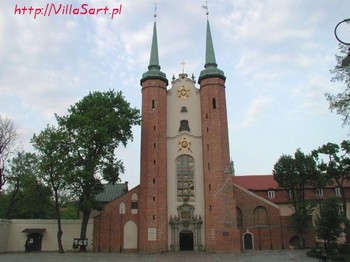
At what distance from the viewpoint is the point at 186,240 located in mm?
36906

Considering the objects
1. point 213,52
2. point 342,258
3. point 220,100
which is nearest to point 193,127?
point 220,100

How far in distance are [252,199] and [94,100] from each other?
2048 centimetres

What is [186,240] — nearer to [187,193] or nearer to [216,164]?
[187,193]

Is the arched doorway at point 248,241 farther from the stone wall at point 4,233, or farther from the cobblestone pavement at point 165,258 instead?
the stone wall at point 4,233

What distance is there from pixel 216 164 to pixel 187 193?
452cm

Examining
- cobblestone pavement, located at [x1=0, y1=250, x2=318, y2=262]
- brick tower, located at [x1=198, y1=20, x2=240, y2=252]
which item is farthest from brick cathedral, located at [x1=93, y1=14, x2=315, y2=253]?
cobblestone pavement, located at [x1=0, y1=250, x2=318, y2=262]

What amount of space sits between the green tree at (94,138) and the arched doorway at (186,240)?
917 centimetres

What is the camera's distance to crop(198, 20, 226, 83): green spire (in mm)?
40281

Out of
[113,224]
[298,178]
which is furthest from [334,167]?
[113,224]

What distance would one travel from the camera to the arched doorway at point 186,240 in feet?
120

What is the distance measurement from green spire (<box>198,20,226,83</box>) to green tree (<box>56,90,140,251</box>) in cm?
946

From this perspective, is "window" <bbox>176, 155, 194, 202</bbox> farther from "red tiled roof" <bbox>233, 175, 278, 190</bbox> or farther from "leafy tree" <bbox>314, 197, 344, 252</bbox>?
"leafy tree" <bbox>314, 197, 344, 252</bbox>

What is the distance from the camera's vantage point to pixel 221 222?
34.9 m

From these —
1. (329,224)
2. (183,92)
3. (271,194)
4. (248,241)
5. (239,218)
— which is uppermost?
(183,92)
